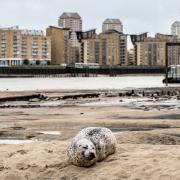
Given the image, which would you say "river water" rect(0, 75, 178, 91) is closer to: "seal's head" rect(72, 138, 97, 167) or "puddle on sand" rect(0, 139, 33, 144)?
"puddle on sand" rect(0, 139, 33, 144)

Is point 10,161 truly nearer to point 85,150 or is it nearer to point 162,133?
point 85,150

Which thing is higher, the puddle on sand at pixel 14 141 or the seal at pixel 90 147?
the seal at pixel 90 147

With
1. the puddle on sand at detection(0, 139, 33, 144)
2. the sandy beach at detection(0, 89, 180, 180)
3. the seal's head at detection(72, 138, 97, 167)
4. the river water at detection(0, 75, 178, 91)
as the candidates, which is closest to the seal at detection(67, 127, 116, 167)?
the seal's head at detection(72, 138, 97, 167)

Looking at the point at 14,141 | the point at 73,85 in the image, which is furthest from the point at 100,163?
the point at 73,85

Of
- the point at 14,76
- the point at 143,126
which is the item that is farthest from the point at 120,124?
the point at 14,76

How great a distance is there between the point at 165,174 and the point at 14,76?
179 meters

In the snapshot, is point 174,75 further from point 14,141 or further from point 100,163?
point 100,163

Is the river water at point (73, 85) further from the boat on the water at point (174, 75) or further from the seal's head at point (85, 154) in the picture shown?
the seal's head at point (85, 154)

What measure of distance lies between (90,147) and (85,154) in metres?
0.21

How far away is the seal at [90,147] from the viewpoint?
10.9m

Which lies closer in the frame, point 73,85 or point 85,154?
point 85,154

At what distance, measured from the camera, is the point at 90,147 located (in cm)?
1107

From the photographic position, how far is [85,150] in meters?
11.0

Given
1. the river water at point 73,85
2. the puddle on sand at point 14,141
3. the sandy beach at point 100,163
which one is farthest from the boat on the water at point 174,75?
the puddle on sand at point 14,141
